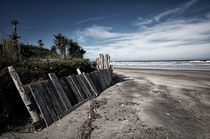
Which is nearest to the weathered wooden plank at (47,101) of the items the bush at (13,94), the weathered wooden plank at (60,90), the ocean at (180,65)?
the weathered wooden plank at (60,90)

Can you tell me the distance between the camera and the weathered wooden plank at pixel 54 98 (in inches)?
120

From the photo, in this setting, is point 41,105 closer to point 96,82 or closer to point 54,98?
point 54,98

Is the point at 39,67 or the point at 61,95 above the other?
the point at 39,67

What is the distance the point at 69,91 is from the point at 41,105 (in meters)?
1.20

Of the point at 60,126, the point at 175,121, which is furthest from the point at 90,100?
the point at 175,121

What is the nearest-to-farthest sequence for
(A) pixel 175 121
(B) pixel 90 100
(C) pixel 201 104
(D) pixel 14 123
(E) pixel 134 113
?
(D) pixel 14 123, (A) pixel 175 121, (E) pixel 134 113, (C) pixel 201 104, (B) pixel 90 100

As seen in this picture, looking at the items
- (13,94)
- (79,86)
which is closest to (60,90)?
(79,86)

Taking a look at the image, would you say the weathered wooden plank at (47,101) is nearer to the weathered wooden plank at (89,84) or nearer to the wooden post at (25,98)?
the wooden post at (25,98)

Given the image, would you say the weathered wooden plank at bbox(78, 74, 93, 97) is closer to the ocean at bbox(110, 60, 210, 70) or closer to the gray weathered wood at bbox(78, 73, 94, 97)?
the gray weathered wood at bbox(78, 73, 94, 97)

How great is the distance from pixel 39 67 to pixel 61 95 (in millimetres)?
1434

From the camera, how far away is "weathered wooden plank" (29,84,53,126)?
2674 millimetres

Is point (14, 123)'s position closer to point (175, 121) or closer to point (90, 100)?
A: point (90, 100)

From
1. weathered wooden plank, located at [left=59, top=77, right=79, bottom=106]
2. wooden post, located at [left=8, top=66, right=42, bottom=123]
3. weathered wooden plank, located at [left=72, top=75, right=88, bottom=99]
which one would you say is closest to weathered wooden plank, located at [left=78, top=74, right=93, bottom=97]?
weathered wooden plank, located at [left=72, top=75, right=88, bottom=99]

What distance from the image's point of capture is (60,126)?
2.68 metres
